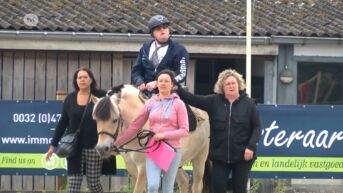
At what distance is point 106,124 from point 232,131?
1.54 meters

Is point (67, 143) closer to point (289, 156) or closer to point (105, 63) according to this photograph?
point (289, 156)

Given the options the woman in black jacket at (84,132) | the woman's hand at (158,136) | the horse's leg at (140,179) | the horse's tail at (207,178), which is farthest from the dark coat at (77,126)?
the horse's tail at (207,178)

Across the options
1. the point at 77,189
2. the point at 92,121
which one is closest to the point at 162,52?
the point at 92,121

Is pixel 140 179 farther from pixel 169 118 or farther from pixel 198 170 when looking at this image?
pixel 198 170

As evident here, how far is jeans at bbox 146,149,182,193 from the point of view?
960 centimetres

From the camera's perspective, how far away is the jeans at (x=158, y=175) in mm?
9602

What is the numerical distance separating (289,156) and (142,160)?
4304 mm

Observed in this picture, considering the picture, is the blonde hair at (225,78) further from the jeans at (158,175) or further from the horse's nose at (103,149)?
the horse's nose at (103,149)

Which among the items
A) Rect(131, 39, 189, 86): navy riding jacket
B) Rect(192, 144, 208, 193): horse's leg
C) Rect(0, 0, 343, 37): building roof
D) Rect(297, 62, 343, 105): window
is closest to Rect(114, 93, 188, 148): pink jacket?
Rect(131, 39, 189, 86): navy riding jacket

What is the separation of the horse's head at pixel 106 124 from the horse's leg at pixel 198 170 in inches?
88.2

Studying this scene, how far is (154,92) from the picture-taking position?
10.5 meters

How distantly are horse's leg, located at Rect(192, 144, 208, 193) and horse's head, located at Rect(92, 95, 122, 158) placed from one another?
88.2 inches

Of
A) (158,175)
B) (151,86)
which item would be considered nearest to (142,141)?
(158,175)

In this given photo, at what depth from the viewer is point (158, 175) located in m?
9.65
